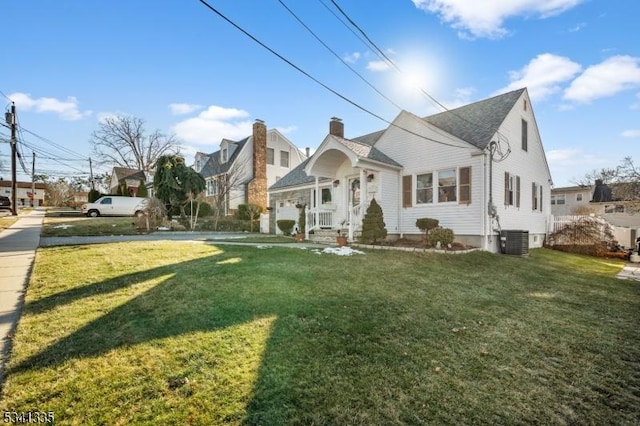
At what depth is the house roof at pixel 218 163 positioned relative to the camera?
2737 cm

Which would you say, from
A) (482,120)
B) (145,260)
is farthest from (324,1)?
(482,120)

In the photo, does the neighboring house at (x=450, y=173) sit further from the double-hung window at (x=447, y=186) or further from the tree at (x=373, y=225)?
the tree at (x=373, y=225)

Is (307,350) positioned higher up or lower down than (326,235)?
lower down

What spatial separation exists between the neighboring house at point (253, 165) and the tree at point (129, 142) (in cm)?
1440

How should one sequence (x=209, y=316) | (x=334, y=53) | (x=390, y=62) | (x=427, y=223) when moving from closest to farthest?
(x=209, y=316) < (x=334, y=53) < (x=390, y=62) < (x=427, y=223)

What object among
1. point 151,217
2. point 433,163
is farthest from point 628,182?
point 151,217

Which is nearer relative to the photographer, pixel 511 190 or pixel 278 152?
pixel 511 190

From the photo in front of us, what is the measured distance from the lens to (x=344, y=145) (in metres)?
12.9

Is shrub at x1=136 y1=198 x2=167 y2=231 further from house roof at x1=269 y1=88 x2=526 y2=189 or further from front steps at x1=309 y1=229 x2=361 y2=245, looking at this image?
house roof at x1=269 y1=88 x2=526 y2=189

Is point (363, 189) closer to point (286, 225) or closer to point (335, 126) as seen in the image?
point (286, 225)

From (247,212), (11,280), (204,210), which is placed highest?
(204,210)

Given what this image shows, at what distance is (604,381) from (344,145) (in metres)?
10.9

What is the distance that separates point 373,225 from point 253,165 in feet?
59.7

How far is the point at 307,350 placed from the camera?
11.3 feet
